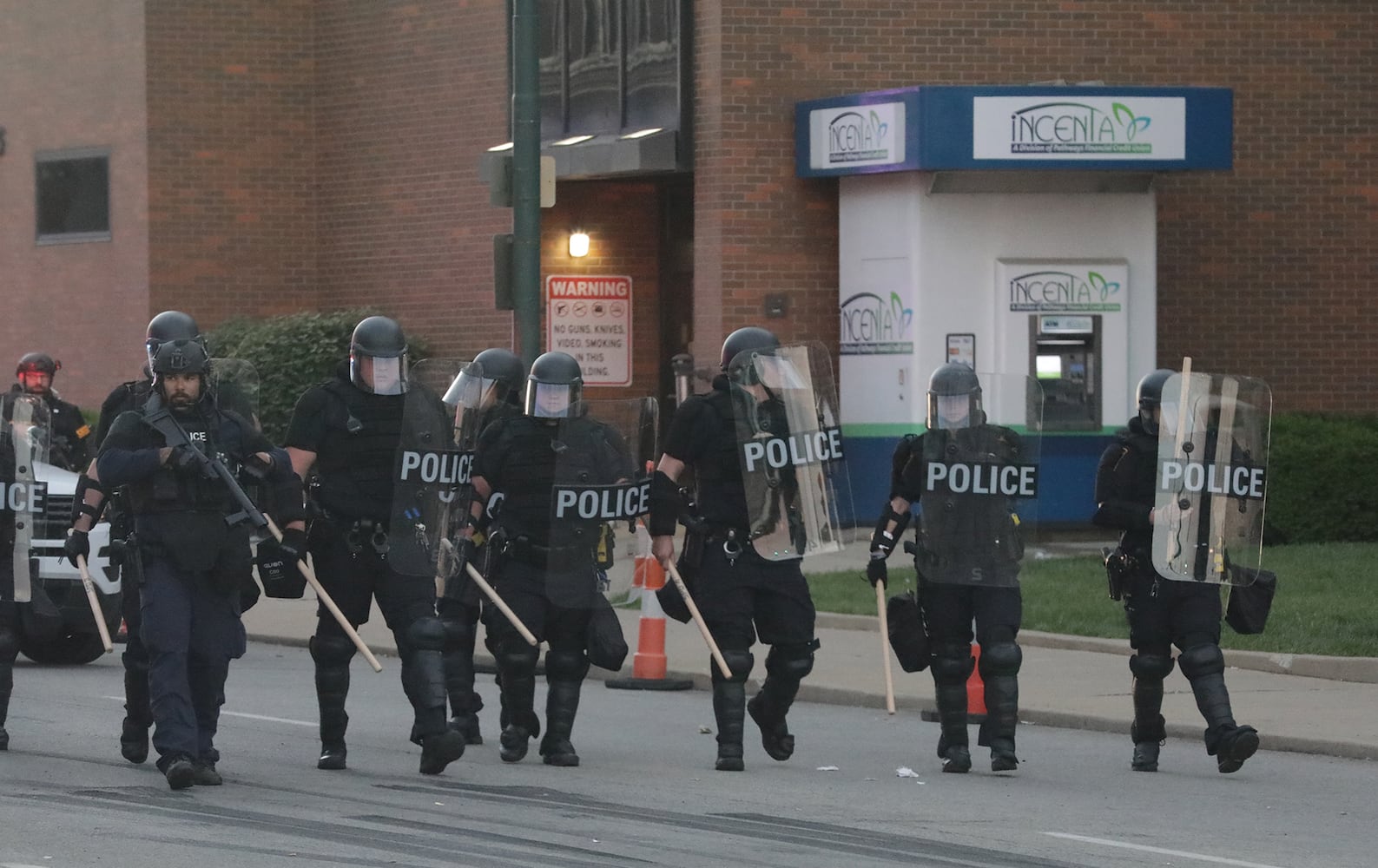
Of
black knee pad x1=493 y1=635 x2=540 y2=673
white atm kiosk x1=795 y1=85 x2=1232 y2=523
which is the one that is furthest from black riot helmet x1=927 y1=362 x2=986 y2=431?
white atm kiosk x1=795 y1=85 x2=1232 y2=523

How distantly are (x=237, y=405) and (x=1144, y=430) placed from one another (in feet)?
14.3

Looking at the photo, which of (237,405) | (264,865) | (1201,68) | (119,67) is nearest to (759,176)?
(1201,68)

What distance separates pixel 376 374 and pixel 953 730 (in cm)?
304

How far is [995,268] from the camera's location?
70.5 feet

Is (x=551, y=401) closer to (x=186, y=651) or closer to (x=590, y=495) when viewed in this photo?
(x=590, y=495)

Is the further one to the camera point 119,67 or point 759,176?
point 119,67

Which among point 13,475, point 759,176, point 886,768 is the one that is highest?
point 759,176

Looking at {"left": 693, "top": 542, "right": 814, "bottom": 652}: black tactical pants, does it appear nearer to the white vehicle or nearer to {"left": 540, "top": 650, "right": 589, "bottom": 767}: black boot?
{"left": 540, "top": 650, "right": 589, "bottom": 767}: black boot

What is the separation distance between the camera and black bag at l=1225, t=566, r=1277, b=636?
10.8 m

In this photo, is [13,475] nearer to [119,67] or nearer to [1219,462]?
[1219,462]

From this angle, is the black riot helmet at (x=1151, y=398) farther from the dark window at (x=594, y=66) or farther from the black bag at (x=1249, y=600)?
the dark window at (x=594, y=66)

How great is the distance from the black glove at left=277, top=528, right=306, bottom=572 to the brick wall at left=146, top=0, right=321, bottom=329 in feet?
54.3

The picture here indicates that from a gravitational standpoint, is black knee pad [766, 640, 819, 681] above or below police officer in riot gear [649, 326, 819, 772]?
below

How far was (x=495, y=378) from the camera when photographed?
11305 mm
